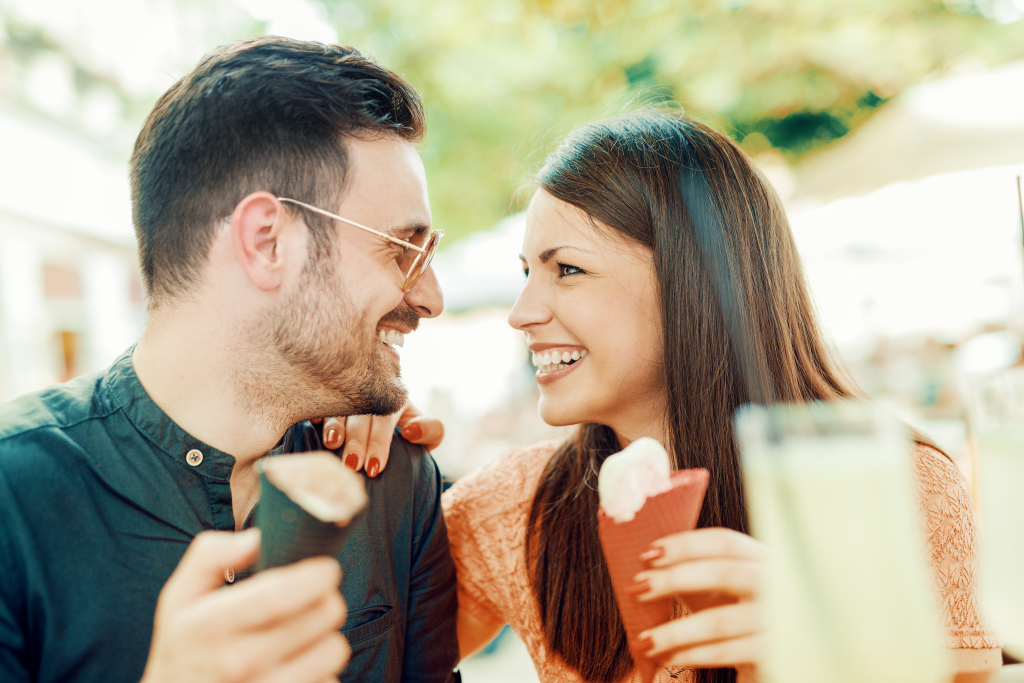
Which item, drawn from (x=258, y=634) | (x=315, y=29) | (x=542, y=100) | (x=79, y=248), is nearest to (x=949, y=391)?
(x=542, y=100)

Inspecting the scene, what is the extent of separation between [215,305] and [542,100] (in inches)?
272

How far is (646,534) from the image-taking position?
3.76 ft

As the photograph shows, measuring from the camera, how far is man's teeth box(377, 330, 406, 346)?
2.04 meters

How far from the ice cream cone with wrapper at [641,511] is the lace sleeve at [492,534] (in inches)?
43.5

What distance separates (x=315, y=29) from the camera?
24.9 ft

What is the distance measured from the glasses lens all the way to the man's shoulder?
0.82 m

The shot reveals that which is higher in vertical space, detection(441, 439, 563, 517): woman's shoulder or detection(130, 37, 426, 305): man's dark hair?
detection(130, 37, 426, 305): man's dark hair

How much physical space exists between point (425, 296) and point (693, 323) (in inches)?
32.1

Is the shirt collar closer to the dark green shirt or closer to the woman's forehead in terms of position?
the dark green shirt

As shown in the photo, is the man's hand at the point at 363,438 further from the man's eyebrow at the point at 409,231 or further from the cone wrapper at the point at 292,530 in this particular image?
the cone wrapper at the point at 292,530

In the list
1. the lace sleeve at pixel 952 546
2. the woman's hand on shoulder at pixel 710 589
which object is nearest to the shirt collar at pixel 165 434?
the woman's hand on shoulder at pixel 710 589

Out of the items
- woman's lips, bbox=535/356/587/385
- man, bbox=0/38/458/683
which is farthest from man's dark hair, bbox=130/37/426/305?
woman's lips, bbox=535/356/587/385

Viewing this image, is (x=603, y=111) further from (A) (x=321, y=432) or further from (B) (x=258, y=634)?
(B) (x=258, y=634)

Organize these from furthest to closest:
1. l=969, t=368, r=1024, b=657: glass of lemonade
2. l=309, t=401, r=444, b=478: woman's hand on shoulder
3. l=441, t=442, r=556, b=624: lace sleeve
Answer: l=441, t=442, r=556, b=624: lace sleeve, l=309, t=401, r=444, b=478: woman's hand on shoulder, l=969, t=368, r=1024, b=657: glass of lemonade
